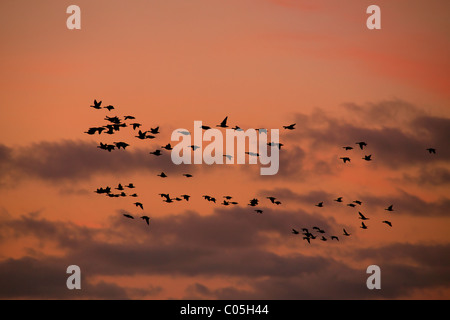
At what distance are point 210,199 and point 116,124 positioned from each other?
66.1ft

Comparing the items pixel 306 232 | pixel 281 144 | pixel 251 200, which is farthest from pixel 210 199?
pixel 306 232

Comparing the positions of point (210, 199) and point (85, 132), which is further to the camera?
point (210, 199)

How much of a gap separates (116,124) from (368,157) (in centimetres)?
3770

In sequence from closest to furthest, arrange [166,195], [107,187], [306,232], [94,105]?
[94,105] < [107,187] < [166,195] < [306,232]

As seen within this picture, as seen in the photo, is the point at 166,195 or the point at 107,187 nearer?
the point at 107,187

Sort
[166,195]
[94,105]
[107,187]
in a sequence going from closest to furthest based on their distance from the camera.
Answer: [94,105] < [107,187] < [166,195]

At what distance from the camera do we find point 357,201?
119m

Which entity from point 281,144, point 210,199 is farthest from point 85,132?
point 281,144

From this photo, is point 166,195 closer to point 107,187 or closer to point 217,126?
point 107,187

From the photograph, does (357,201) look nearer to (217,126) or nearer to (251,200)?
(251,200)

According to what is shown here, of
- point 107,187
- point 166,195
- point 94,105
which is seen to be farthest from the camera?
point 166,195

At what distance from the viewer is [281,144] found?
381ft

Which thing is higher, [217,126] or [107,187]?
[217,126]

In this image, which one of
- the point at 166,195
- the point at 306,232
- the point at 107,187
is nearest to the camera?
the point at 107,187
